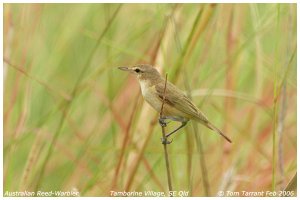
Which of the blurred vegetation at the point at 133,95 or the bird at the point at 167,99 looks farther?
Result: the bird at the point at 167,99

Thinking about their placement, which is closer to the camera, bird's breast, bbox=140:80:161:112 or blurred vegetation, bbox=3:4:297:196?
blurred vegetation, bbox=3:4:297:196

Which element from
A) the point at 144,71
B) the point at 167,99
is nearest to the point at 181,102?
the point at 167,99

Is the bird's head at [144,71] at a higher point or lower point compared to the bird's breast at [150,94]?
higher

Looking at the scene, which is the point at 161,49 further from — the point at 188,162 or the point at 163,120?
the point at 188,162

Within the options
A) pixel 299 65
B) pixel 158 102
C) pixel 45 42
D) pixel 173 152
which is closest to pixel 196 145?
pixel 173 152
